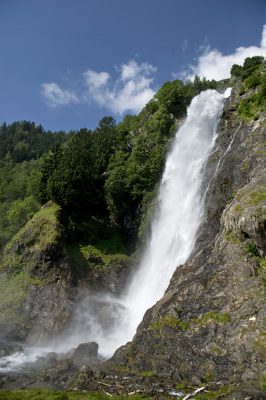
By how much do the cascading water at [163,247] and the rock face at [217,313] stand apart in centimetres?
594

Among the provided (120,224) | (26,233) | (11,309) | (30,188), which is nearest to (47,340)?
(11,309)

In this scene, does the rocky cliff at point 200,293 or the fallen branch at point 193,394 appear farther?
the rocky cliff at point 200,293

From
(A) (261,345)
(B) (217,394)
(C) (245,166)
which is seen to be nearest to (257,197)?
(C) (245,166)

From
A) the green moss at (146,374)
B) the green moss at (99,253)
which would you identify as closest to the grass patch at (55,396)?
the green moss at (146,374)

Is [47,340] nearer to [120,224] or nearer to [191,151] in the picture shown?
[120,224]

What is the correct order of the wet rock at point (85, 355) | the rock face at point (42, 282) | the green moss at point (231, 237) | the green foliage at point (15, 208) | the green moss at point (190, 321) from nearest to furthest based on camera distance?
the green moss at point (190, 321) → the green moss at point (231, 237) → the wet rock at point (85, 355) → the rock face at point (42, 282) → the green foliage at point (15, 208)

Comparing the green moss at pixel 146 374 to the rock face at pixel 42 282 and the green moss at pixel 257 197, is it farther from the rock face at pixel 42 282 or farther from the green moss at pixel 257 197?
Answer: the rock face at pixel 42 282

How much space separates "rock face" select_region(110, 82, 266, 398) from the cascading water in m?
5.94

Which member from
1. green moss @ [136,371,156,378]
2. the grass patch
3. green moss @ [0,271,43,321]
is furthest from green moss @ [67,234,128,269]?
the grass patch

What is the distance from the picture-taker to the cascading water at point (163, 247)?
37250mm

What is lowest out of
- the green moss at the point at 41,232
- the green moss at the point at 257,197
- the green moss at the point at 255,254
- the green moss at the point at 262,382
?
the green moss at the point at 262,382

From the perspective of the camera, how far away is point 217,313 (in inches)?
960

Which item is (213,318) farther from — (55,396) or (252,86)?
(252,86)

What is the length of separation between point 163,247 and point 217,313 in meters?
18.5
